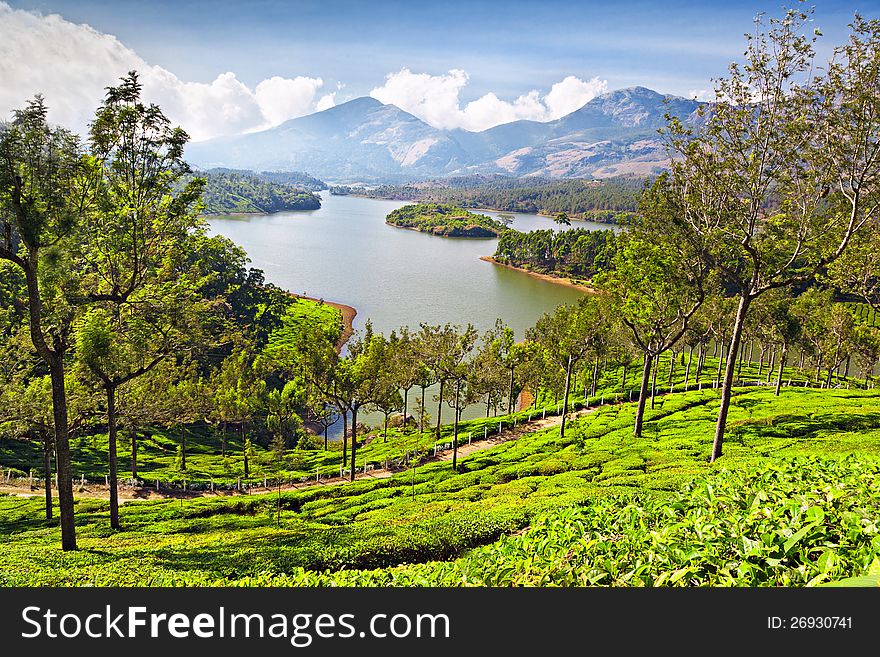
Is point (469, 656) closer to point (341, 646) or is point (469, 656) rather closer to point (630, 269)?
point (341, 646)

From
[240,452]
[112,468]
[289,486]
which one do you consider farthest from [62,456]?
[240,452]

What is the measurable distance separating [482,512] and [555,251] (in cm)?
10763

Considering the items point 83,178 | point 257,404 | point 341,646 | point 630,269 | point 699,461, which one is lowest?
point 257,404

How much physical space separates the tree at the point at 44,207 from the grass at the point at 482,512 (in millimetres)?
4028

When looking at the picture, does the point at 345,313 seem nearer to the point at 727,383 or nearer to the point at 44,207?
the point at 727,383

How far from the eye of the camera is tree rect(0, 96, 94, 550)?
10607mm

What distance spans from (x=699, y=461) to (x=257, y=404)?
24151 millimetres

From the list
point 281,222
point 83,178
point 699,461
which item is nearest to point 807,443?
point 699,461

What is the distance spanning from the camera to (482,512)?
13.3 meters

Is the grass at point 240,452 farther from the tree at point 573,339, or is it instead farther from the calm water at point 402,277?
the calm water at point 402,277

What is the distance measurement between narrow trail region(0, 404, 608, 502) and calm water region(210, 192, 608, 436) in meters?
12.8

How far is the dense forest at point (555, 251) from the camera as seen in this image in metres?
111

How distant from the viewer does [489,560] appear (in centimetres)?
611

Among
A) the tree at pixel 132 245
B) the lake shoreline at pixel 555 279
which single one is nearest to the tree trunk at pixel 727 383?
the tree at pixel 132 245
